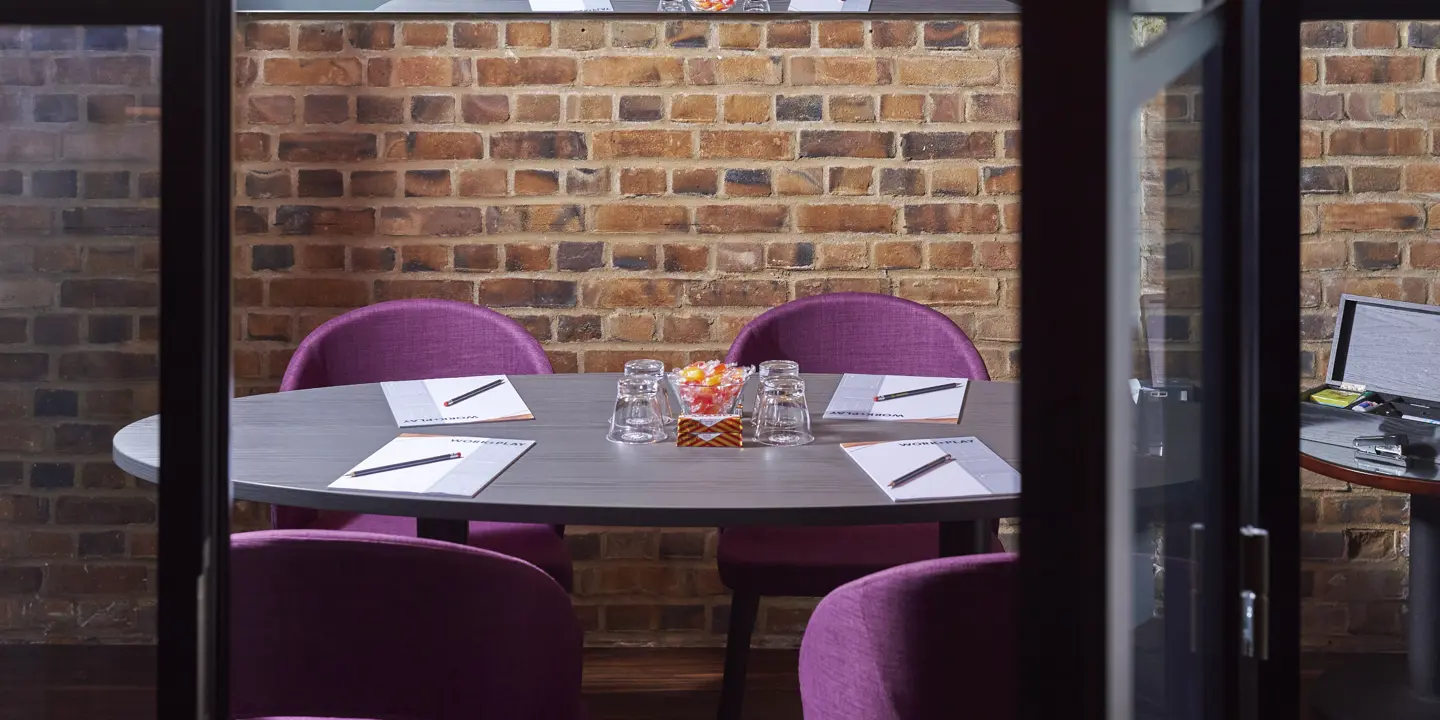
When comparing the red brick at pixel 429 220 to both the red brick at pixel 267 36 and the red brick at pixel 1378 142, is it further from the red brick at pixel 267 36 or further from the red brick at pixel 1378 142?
the red brick at pixel 1378 142

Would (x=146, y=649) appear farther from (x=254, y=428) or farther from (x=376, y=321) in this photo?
(x=376, y=321)

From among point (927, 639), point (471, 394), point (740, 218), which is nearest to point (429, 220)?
point (740, 218)

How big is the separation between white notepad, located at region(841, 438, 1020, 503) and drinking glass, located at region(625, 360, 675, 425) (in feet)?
0.99

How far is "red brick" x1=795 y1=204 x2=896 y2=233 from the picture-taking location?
302 centimetres

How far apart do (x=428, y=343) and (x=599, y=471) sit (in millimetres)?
1056

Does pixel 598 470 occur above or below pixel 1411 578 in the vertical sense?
above

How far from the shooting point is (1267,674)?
2.87 ft

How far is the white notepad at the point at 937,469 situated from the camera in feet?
4.87

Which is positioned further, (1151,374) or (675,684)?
(675,684)

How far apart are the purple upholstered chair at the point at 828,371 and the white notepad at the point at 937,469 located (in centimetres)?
40

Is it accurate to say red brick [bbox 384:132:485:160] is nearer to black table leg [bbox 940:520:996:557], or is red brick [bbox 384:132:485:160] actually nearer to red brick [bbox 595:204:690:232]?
red brick [bbox 595:204:690:232]

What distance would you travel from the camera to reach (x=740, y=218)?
3.02 metres

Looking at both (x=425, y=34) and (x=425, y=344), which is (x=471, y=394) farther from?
(x=425, y=34)

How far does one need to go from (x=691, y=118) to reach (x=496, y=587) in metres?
2.04
